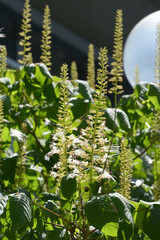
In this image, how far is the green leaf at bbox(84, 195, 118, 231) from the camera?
0.57 metres

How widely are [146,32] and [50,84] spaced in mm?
1168

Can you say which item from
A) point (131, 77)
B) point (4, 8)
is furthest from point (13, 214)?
point (4, 8)

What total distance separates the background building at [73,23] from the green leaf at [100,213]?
4.18m

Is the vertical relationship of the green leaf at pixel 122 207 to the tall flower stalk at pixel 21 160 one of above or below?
below

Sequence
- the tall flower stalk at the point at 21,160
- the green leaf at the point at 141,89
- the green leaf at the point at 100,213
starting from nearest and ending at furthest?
the green leaf at the point at 100,213 → the tall flower stalk at the point at 21,160 → the green leaf at the point at 141,89

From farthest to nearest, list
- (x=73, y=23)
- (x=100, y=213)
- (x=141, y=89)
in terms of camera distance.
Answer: (x=73, y=23), (x=141, y=89), (x=100, y=213)

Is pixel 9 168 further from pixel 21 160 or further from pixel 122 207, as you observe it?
pixel 122 207

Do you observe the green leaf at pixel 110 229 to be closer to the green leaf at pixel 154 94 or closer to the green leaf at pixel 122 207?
the green leaf at pixel 122 207

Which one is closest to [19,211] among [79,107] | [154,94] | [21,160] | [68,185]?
[68,185]

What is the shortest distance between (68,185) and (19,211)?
91 millimetres

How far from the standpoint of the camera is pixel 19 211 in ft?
1.98

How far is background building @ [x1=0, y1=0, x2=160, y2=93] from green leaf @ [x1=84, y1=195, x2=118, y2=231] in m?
4.18

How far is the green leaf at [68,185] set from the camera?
1.98 feet

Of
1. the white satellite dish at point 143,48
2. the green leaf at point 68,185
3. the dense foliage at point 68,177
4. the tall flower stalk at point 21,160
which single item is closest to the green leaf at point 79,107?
the dense foliage at point 68,177
